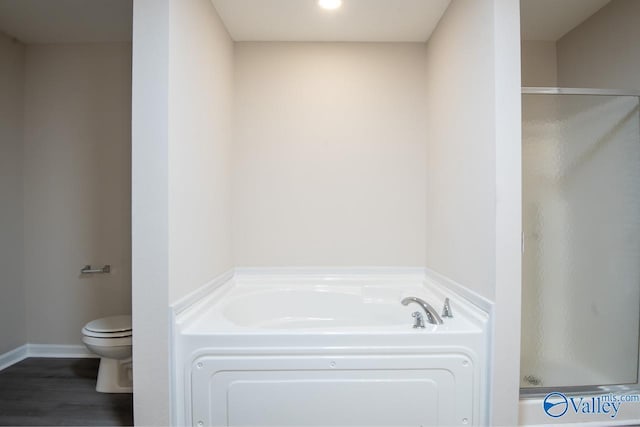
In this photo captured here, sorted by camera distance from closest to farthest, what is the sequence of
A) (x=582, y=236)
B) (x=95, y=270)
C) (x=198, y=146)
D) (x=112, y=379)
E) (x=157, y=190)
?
(x=157, y=190) < (x=198, y=146) < (x=582, y=236) < (x=112, y=379) < (x=95, y=270)

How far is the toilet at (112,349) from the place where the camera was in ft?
6.94

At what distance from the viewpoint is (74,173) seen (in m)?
2.74

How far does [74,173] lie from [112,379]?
1587 millimetres

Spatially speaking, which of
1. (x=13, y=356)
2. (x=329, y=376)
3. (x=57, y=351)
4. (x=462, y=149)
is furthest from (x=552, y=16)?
(x=13, y=356)

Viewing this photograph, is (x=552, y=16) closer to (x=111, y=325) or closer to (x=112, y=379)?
(x=111, y=325)

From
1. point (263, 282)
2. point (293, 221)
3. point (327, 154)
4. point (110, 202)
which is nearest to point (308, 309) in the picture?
point (263, 282)

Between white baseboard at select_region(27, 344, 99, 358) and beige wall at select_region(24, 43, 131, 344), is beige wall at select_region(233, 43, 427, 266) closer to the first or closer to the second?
beige wall at select_region(24, 43, 131, 344)

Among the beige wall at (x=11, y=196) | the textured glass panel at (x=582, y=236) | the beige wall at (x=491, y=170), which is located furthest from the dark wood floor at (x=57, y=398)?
the textured glass panel at (x=582, y=236)

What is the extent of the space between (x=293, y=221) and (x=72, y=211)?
175 cm

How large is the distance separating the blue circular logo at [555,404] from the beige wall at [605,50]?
1.82 metres

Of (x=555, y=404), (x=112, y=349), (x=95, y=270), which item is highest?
(x=95, y=270)

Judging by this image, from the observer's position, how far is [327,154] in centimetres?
259

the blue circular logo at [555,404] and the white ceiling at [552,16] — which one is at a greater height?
the white ceiling at [552,16]

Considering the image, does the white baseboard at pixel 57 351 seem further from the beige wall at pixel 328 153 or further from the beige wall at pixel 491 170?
the beige wall at pixel 491 170
